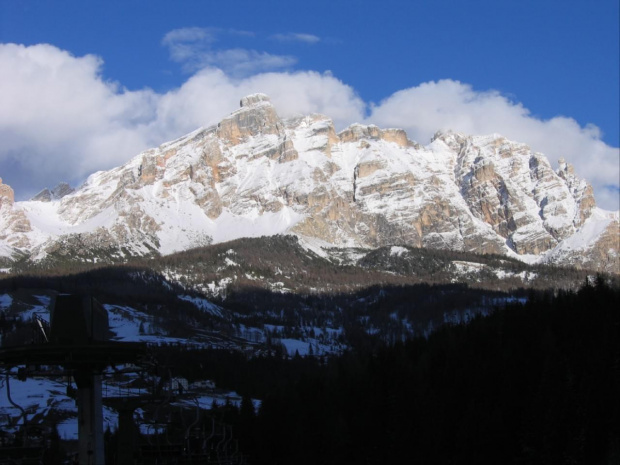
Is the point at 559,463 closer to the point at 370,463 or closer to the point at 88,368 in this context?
the point at 370,463

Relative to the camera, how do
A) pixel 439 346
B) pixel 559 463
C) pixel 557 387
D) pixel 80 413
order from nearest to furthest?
pixel 80 413, pixel 559 463, pixel 557 387, pixel 439 346

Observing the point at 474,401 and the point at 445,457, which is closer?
the point at 445,457

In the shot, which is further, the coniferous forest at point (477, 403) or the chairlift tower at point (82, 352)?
the coniferous forest at point (477, 403)

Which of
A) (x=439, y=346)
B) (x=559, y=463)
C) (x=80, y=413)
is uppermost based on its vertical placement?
(x=439, y=346)

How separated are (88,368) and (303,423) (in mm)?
→ 74123

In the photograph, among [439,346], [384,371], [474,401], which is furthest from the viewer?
[439,346]

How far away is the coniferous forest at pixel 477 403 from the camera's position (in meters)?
94.1

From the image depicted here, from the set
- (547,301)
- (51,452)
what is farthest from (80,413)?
(547,301)

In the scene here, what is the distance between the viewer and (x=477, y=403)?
104 meters

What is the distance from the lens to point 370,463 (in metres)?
104

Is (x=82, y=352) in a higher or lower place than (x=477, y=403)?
higher

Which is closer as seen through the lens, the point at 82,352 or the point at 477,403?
the point at 82,352

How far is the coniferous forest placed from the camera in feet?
309

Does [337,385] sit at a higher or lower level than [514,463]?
higher
